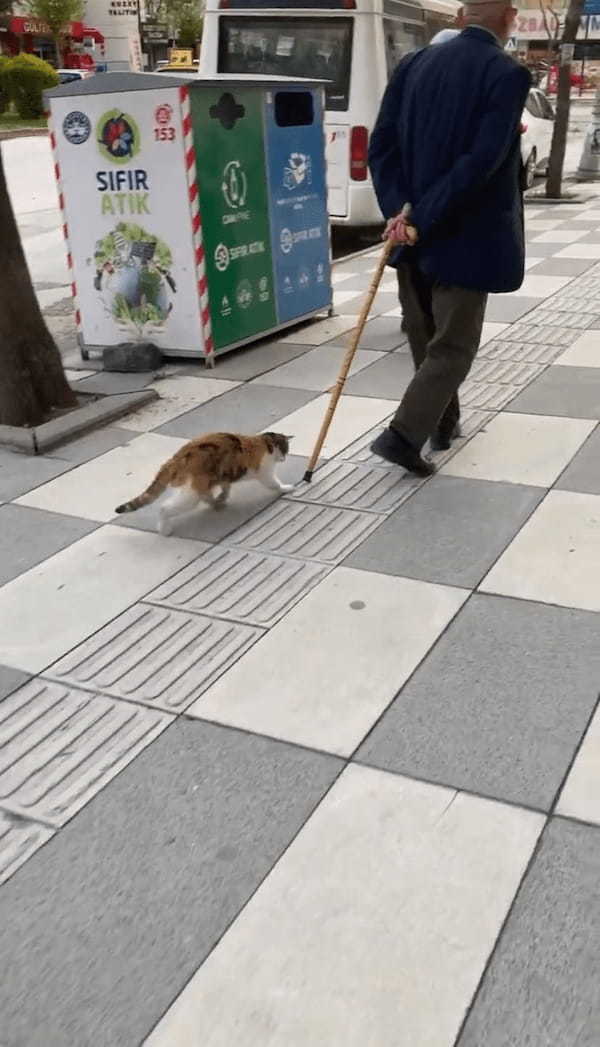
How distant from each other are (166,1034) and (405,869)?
0.69 metres

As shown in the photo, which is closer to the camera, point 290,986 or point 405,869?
point 290,986

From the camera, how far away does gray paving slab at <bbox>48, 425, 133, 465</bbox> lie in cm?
524

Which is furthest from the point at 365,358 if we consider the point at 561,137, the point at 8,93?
the point at 8,93

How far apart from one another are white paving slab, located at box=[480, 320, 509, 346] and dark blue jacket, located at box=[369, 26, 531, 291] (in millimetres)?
2755

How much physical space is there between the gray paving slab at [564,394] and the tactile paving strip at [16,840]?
3863 millimetres

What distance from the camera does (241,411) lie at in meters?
5.78

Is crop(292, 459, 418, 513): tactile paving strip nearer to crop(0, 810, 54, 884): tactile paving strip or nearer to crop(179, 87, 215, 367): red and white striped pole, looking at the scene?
crop(179, 87, 215, 367): red and white striped pole

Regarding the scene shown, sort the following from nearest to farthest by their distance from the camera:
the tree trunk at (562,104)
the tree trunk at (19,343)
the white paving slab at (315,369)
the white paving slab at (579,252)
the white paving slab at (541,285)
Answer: the tree trunk at (19,343) → the white paving slab at (315,369) → the white paving slab at (541,285) → the white paving slab at (579,252) → the tree trunk at (562,104)

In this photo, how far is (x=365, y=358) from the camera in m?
6.85

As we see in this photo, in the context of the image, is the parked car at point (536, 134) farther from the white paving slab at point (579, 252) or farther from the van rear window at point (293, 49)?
the van rear window at point (293, 49)

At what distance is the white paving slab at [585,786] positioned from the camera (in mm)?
2545

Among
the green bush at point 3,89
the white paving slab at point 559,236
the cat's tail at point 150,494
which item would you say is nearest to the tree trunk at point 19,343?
the cat's tail at point 150,494

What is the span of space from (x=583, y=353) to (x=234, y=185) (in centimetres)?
269

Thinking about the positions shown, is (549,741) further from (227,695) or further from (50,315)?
(50,315)
